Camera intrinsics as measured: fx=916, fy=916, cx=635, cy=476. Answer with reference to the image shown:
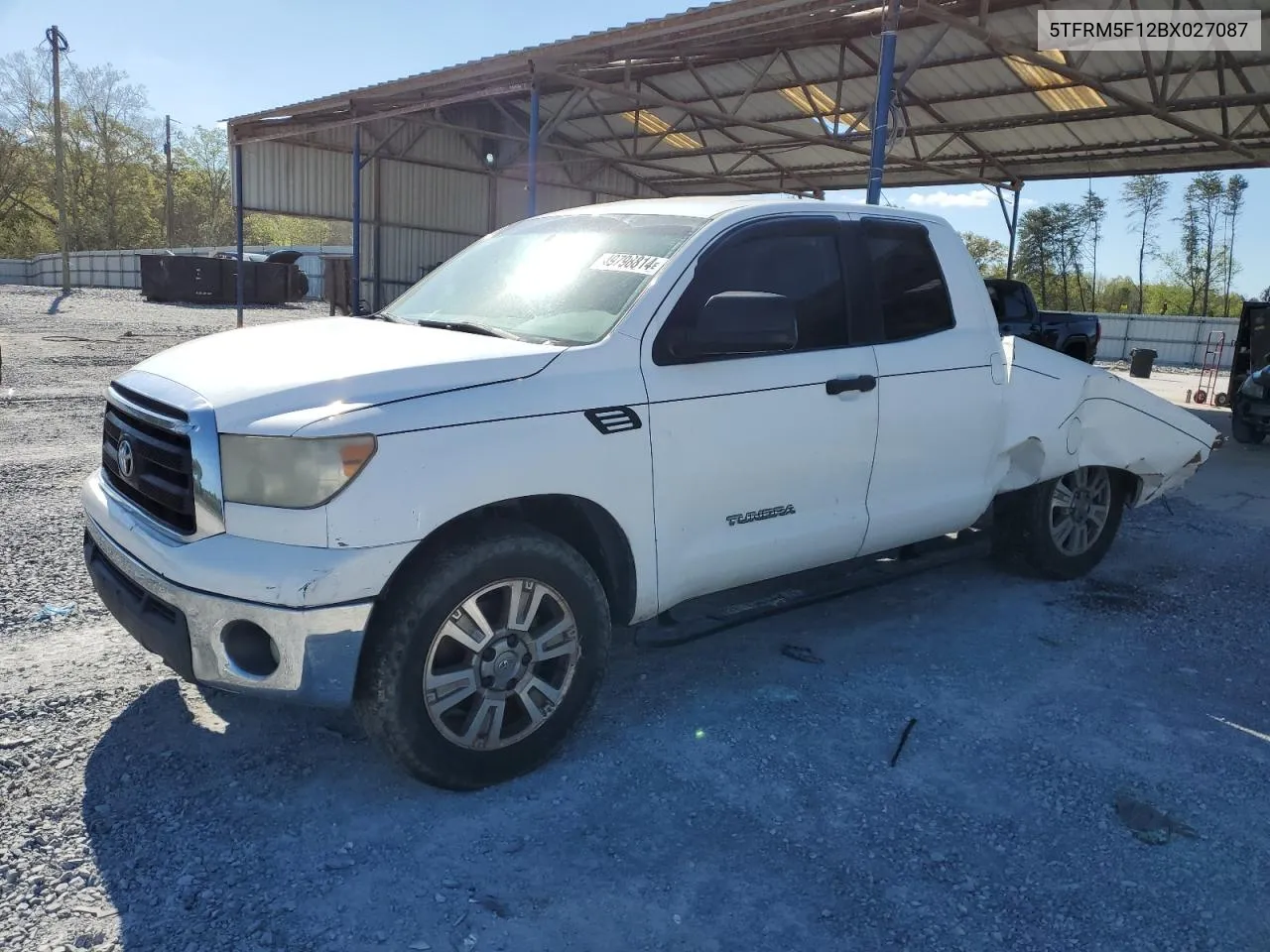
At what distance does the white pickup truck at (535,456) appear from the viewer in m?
2.64

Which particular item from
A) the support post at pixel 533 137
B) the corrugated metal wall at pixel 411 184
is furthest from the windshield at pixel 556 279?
the corrugated metal wall at pixel 411 184

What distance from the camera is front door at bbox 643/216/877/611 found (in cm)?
330

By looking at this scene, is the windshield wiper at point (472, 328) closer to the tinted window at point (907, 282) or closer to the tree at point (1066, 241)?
the tinted window at point (907, 282)

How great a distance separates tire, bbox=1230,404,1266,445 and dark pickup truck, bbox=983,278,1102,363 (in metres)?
2.22

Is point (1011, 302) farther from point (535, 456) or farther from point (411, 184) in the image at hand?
point (411, 184)

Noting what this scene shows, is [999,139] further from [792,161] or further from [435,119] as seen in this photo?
[435,119]

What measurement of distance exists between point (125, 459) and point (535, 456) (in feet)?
4.75

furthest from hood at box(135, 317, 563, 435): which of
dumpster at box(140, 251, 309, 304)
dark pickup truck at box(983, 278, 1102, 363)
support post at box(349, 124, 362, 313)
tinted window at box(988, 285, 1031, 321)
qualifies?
dumpster at box(140, 251, 309, 304)

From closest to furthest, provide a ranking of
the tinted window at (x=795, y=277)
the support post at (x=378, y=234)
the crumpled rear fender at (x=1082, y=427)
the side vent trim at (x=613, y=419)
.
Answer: the side vent trim at (x=613, y=419) → the tinted window at (x=795, y=277) → the crumpled rear fender at (x=1082, y=427) → the support post at (x=378, y=234)

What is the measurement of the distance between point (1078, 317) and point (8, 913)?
16.2m

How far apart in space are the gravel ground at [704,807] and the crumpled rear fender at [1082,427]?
927mm

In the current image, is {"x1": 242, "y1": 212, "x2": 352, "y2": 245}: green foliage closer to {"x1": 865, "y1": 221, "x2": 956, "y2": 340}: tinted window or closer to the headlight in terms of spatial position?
{"x1": 865, "y1": 221, "x2": 956, "y2": 340}: tinted window

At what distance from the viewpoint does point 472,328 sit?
3.44m

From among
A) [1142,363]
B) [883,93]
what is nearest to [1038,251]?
[1142,363]
